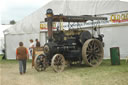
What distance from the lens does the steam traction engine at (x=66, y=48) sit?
375 inches

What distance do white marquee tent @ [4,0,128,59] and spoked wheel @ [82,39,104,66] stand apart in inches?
127

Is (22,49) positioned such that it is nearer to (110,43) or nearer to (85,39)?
(85,39)

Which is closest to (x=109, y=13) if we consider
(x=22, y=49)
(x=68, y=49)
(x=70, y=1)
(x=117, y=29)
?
(x=117, y=29)

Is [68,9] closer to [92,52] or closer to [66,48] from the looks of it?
[92,52]

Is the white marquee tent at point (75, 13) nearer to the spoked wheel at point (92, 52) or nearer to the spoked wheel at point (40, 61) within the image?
the spoked wheel at point (92, 52)

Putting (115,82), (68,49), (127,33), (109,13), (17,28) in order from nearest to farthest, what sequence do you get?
(115,82), (68,49), (127,33), (109,13), (17,28)

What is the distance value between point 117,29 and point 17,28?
755cm

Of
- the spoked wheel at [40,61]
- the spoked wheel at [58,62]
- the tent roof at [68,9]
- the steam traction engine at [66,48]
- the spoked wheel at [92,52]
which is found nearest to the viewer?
the spoked wheel at [58,62]

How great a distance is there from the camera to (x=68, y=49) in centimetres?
1019

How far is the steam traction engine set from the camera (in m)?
9.52

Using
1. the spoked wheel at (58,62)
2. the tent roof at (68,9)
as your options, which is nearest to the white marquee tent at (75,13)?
the tent roof at (68,9)

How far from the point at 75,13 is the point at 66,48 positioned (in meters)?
6.47

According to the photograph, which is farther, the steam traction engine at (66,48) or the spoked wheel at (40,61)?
the spoked wheel at (40,61)

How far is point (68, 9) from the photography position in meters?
16.3
